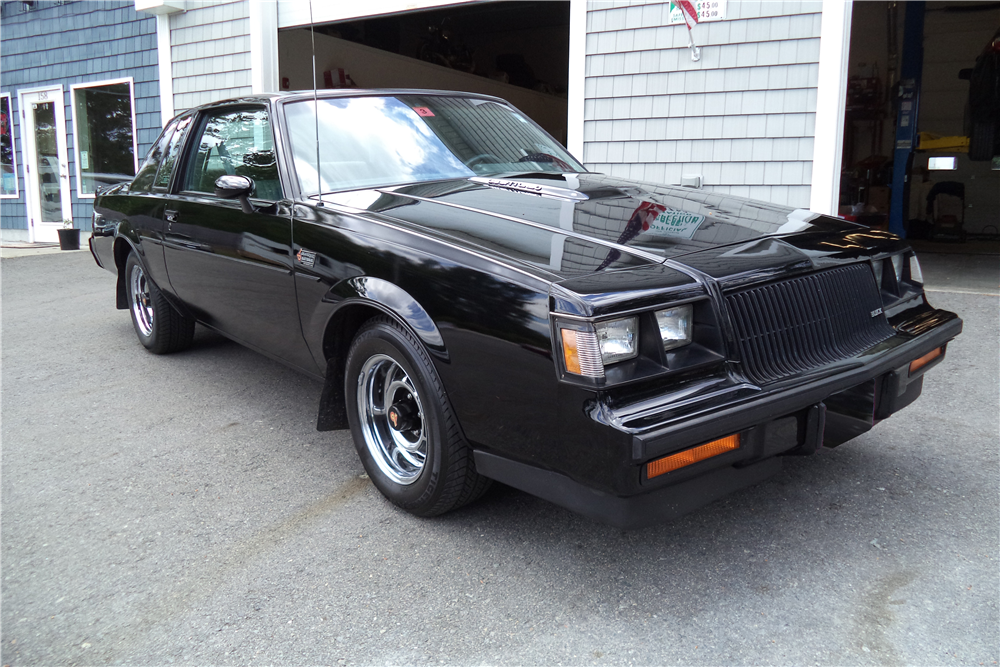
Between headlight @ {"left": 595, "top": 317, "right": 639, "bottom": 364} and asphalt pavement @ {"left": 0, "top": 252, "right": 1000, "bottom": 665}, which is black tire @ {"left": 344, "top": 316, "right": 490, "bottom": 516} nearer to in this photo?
asphalt pavement @ {"left": 0, "top": 252, "right": 1000, "bottom": 665}

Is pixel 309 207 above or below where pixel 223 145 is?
below

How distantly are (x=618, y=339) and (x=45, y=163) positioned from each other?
1416cm

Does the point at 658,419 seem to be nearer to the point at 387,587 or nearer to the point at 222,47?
the point at 387,587

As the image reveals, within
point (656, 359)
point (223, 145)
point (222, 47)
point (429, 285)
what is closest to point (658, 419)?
point (656, 359)

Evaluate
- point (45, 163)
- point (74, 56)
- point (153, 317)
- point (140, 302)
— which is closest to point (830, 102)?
point (153, 317)

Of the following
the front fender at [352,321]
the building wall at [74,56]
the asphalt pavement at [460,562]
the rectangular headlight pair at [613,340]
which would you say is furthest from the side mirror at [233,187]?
the building wall at [74,56]

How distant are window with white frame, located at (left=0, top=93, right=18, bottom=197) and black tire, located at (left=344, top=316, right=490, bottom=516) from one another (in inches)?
543

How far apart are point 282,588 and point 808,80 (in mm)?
5566

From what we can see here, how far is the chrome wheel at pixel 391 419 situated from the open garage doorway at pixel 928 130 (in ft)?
33.3

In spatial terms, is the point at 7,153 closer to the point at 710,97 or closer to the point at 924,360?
the point at 710,97

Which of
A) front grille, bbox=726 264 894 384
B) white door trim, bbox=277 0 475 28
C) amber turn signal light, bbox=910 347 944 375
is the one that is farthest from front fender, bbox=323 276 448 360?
white door trim, bbox=277 0 475 28

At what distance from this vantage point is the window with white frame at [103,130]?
1152cm

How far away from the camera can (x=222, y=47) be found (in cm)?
985

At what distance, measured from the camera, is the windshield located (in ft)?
10.6
